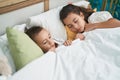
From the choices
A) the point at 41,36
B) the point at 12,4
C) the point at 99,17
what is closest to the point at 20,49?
the point at 41,36

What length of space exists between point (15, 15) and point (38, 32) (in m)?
0.24

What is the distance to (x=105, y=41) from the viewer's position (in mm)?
1266

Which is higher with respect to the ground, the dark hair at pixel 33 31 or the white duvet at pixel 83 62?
the dark hair at pixel 33 31

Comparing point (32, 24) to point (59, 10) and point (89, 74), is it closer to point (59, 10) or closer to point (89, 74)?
point (59, 10)

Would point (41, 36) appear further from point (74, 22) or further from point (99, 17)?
point (99, 17)

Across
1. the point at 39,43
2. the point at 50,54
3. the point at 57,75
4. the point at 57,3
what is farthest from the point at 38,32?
the point at 57,3

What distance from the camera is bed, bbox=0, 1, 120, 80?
1.04 m

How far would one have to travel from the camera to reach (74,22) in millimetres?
1490

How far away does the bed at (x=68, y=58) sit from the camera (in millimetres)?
1043

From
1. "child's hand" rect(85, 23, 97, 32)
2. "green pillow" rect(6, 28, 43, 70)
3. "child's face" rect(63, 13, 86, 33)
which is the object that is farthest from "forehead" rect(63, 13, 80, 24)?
"green pillow" rect(6, 28, 43, 70)

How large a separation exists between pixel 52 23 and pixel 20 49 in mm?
453

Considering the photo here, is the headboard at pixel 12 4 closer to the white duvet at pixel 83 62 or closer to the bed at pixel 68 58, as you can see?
the bed at pixel 68 58

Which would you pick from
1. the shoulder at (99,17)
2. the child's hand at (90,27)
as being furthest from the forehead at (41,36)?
the shoulder at (99,17)

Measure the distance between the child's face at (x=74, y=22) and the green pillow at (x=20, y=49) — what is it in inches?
17.1
